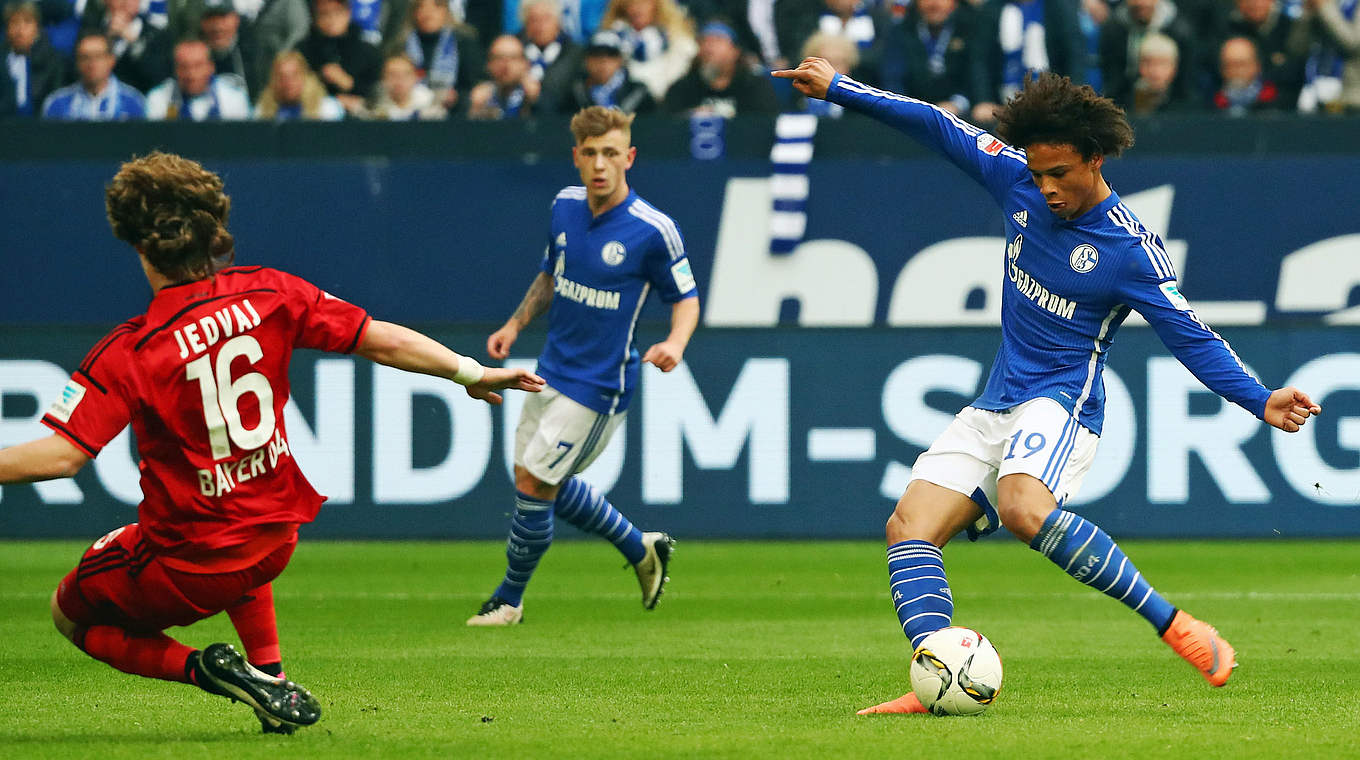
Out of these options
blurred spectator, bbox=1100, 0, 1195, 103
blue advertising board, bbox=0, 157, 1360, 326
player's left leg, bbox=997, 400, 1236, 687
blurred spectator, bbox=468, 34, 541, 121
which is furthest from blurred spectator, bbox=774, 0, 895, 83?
player's left leg, bbox=997, 400, 1236, 687

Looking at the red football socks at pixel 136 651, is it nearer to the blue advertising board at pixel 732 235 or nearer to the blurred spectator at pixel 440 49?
the blue advertising board at pixel 732 235

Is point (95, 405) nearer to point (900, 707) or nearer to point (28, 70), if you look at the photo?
point (900, 707)

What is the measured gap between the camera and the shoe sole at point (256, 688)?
195 inches

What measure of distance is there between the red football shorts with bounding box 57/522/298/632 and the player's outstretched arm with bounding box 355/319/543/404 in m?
0.57

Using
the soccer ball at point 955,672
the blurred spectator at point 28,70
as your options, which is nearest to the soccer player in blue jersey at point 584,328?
the soccer ball at point 955,672

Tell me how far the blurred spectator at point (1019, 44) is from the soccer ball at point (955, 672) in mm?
8029

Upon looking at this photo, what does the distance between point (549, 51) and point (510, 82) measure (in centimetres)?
46

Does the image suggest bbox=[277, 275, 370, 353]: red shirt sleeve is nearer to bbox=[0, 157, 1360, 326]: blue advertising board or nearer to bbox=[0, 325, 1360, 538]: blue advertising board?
bbox=[0, 325, 1360, 538]: blue advertising board

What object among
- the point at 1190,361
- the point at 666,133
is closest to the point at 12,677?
the point at 1190,361

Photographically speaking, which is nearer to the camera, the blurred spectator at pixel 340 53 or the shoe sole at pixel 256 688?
the shoe sole at pixel 256 688

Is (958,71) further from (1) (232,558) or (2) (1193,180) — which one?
(1) (232,558)

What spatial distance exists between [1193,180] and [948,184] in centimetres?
160

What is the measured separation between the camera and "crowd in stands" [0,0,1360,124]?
13234mm

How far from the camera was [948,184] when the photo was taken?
12.6m
